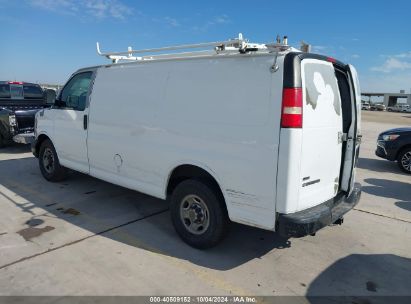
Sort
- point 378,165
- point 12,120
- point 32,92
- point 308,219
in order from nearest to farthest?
point 308,219 < point 12,120 < point 378,165 < point 32,92

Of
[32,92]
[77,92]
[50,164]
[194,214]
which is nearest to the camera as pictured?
[194,214]

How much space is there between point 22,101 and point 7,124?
1721 mm

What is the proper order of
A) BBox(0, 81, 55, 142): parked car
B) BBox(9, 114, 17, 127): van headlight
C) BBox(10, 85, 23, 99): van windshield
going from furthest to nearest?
BBox(10, 85, 23, 99): van windshield, BBox(0, 81, 55, 142): parked car, BBox(9, 114, 17, 127): van headlight

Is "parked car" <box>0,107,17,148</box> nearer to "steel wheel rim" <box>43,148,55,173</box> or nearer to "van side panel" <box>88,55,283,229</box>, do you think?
"steel wheel rim" <box>43,148,55,173</box>

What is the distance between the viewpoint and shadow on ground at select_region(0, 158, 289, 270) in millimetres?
4293

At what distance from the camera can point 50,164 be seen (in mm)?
7000

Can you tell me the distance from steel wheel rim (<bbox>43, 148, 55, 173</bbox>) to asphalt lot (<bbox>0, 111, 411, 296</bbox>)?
32.4 inches

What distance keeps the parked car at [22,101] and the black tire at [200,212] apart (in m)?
7.30

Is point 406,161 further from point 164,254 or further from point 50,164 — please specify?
point 50,164

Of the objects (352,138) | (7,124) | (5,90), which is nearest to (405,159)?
(352,138)

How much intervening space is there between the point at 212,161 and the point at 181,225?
A: 3.32 feet

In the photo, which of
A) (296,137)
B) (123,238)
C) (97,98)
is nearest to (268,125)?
(296,137)

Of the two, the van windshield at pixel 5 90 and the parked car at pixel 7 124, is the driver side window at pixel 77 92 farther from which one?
the van windshield at pixel 5 90

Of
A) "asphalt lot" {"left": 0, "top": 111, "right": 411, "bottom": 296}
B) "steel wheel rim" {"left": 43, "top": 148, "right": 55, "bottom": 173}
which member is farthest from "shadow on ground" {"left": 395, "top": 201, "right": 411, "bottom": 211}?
"steel wheel rim" {"left": 43, "top": 148, "right": 55, "bottom": 173}
